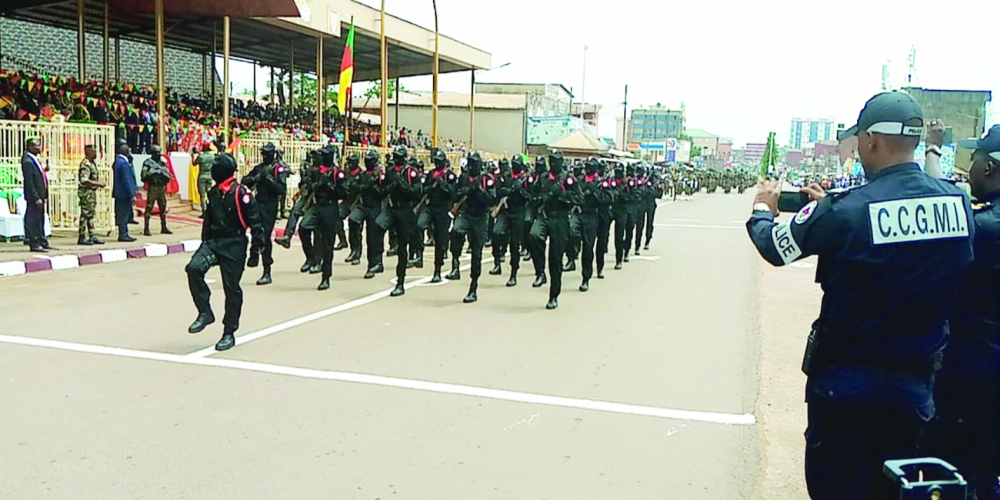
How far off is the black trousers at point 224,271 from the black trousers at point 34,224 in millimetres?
6865

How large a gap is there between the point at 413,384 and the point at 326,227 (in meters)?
5.23

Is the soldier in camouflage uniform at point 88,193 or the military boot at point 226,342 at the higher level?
the soldier in camouflage uniform at point 88,193

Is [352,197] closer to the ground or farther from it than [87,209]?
farther from it

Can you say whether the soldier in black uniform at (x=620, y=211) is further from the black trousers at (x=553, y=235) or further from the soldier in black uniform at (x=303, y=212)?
the soldier in black uniform at (x=303, y=212)

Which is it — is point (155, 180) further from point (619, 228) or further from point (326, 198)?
point (619, 228)

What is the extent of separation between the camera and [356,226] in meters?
12.3

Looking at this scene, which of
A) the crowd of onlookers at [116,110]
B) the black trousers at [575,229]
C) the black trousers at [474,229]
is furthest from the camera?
the crowd of onlookers at [116,110]

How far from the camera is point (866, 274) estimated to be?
111 inches

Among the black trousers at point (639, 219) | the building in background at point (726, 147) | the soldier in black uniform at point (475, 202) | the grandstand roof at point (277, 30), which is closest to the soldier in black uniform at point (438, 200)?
the soldier in black uniform at point (475, 202)

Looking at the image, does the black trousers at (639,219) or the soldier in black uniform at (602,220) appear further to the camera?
the black trousers at (639,219)

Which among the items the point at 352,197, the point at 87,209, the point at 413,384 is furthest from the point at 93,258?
the point at 413,384

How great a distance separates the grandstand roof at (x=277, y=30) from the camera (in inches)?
972

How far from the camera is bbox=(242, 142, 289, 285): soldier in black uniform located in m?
10.8

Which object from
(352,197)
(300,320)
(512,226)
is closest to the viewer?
(300,320)
